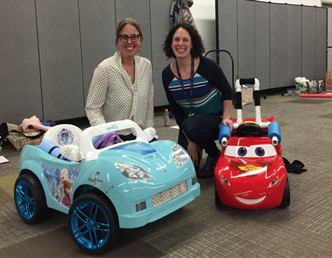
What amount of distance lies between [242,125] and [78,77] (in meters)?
3.53

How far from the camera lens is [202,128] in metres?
2.61

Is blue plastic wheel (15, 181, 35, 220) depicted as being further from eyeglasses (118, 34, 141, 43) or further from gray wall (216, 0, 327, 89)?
gray wall (216, 0, 327, 89)

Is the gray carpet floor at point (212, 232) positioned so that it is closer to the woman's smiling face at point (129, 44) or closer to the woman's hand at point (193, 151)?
the woman's hand at point (193, 151)

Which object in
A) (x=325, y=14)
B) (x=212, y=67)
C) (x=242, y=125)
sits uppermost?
(x=325, y=14)

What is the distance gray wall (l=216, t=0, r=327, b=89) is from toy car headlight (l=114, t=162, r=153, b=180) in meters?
5.80

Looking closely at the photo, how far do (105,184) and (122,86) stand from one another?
97cm

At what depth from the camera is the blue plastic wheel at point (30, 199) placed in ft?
6.25

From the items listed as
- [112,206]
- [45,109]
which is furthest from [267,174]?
[45,109]

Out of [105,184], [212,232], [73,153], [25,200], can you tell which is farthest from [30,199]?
[212,232]

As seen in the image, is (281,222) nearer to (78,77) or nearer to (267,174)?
(267,174)

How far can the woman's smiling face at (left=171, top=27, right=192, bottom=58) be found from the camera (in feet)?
8.34

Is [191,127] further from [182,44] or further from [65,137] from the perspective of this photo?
[65,137]

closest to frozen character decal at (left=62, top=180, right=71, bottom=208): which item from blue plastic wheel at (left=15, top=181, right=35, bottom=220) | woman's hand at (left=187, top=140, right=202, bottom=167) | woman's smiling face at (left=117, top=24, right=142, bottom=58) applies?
blue plastic wheel at (left=15, top=181, right=35, bottom=220)

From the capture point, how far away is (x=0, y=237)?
1861 mm
